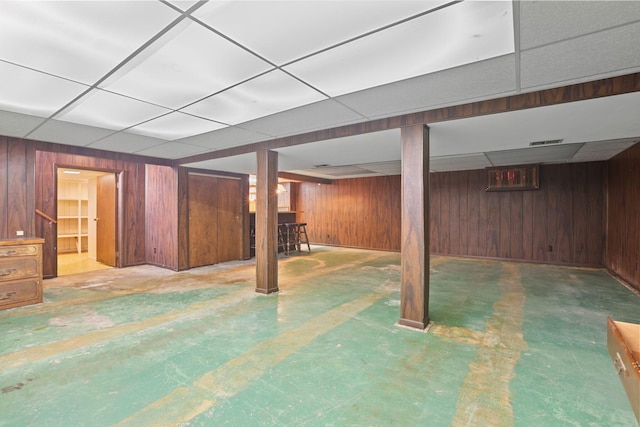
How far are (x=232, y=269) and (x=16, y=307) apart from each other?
10.1 feet

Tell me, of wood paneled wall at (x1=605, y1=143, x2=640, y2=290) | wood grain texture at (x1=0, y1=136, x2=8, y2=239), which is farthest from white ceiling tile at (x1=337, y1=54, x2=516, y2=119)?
wood grain texture at (x1=0, y1=136, x2=8, y2=239)

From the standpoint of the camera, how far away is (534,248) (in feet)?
22.4

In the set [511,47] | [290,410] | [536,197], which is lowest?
[290,410]

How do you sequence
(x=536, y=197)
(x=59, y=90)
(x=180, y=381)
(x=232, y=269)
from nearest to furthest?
(x=180, y=381), (x=59, y=90), (x=232, y=269), (x=536, y=197)

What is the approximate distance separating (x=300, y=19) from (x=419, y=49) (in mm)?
769

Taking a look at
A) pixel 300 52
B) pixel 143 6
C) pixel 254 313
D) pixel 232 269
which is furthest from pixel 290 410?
pixel 232 269

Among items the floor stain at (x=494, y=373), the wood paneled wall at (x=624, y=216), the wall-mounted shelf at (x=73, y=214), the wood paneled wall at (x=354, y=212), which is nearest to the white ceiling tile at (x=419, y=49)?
the floor stain at (x=494, y=373)

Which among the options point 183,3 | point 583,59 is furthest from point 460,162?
point 183,3

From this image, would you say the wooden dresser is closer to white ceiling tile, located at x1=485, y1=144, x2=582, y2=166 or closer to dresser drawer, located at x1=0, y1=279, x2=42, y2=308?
dresser drawer, located at x1=0, y1=279, x2=42, y2=308

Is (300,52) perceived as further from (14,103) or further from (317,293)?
(317,293)

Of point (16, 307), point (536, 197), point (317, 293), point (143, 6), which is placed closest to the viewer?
point (143, 6)

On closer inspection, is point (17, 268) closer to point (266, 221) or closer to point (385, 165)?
point (266, 221)

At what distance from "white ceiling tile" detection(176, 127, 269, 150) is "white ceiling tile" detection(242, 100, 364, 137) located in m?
0.22

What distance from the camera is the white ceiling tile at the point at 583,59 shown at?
1669 mm
